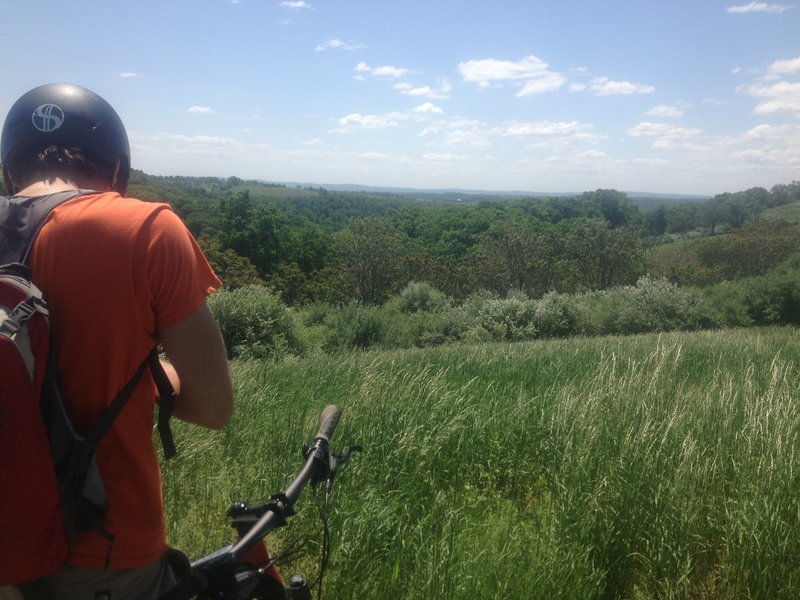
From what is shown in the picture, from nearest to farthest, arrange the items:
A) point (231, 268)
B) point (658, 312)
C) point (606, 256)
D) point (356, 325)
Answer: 1. point (356, 325)
2. point (658, 312)
3. point (231, 268)
4. point (606, 256)

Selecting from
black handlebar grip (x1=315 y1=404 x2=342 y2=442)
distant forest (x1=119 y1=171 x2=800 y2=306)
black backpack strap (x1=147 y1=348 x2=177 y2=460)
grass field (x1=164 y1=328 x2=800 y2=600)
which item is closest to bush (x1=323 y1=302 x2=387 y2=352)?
distant forest (x1=119 y1=171 x2=800 y2=306)

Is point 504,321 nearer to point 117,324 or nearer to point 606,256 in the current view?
point 117,324

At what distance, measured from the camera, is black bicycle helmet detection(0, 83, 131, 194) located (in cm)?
148

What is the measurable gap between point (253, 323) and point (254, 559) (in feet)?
72.4

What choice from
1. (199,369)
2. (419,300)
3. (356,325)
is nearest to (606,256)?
(419,300)

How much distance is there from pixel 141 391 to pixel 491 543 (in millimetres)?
2292

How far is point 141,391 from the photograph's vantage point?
137cm

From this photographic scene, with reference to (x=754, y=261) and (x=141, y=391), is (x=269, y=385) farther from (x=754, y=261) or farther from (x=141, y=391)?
(x=754, y=261)

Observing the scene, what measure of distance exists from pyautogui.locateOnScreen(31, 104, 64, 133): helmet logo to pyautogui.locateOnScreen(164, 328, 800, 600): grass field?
2364 mm

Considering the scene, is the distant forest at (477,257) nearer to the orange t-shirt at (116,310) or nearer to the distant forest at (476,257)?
the distant forest at (476,257)

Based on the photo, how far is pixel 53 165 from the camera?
1.46 meters

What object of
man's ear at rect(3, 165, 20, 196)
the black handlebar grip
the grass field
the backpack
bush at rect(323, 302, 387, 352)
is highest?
man's ear at rect(3, 165, 20, 196)

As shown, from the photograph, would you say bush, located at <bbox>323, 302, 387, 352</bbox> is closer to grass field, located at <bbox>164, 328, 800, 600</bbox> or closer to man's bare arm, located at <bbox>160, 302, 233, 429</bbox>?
grass field, located at <bbox>164, 328, 800, 600</bbox>

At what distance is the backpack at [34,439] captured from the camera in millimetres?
1160
